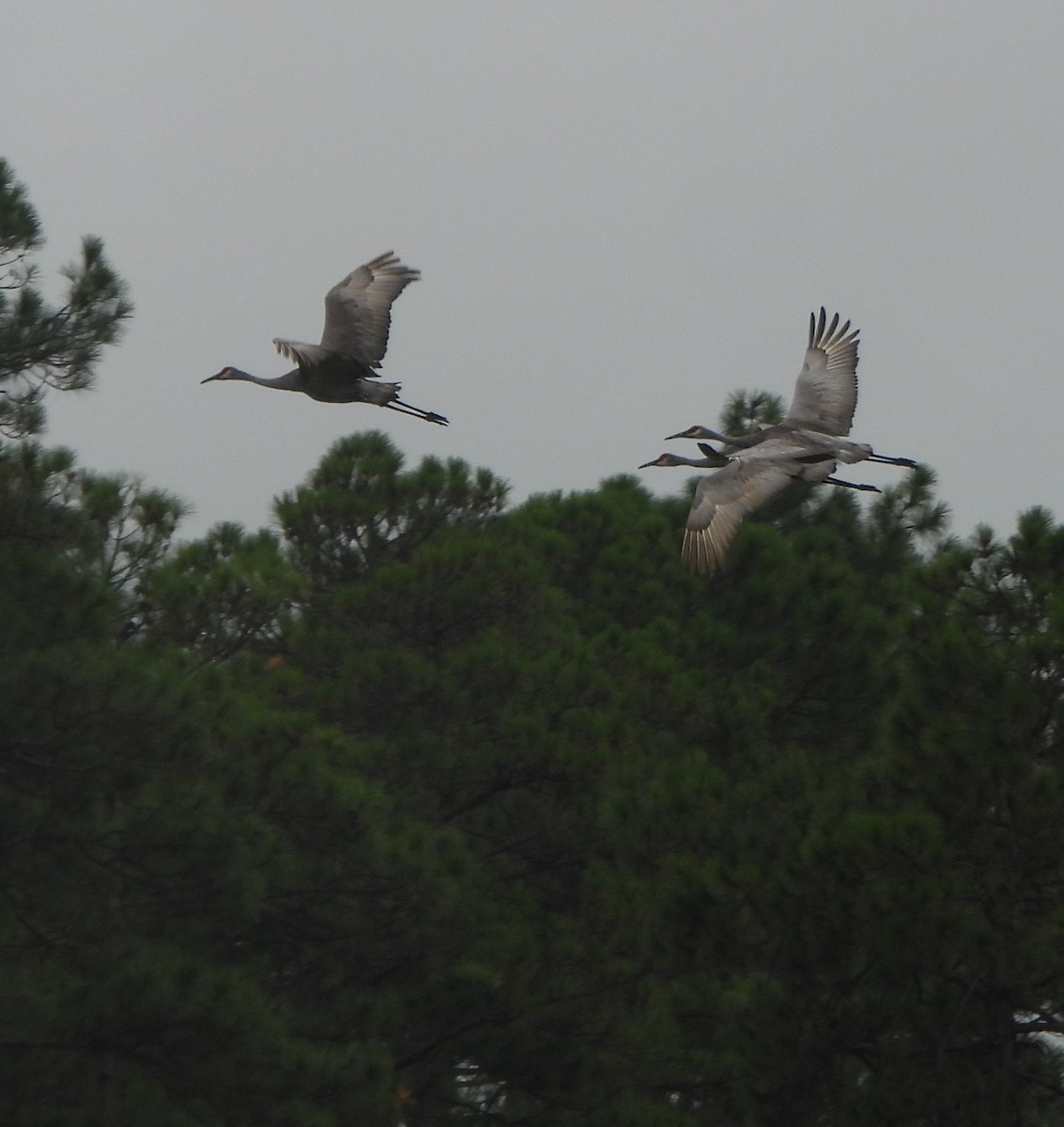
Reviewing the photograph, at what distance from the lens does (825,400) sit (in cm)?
1967

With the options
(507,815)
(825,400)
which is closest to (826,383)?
(825,400)

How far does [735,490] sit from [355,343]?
9.08 feet

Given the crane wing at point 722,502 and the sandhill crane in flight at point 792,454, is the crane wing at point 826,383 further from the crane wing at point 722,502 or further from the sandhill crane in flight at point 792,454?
the crane wing at point 722,502

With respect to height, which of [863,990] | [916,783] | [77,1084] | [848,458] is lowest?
[77,1084]

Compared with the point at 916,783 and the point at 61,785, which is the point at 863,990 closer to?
the point at 916,783

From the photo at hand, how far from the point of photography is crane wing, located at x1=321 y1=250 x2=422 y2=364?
56.3ft

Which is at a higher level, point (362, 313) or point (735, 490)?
point (362, 313)

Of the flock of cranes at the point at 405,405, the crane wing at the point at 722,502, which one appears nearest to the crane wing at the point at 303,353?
the flock of cranes at the point at 405,405

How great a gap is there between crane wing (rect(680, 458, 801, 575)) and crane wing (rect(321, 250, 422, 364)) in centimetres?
244

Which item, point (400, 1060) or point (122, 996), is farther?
point (400, 1060)

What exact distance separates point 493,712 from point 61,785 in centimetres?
455

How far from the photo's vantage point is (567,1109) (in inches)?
698

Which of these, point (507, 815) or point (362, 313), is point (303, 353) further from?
point (507, 815)

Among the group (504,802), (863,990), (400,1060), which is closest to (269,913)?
(400,1060)
